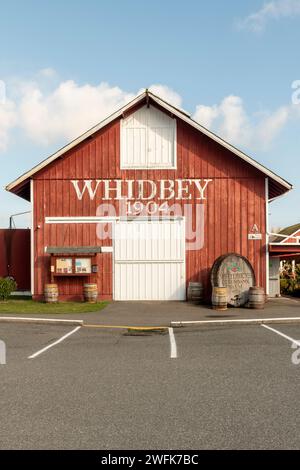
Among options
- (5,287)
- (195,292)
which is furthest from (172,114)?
(5,287)

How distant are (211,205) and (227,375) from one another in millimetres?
13730

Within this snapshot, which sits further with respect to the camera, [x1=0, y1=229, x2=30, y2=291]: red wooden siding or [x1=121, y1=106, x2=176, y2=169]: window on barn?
[x1=0, y1=229, x2=30, y2=291]: red wooden siding

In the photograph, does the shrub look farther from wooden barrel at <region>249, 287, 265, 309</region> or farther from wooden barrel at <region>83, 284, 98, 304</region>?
wooden barrel at <region>249, 287, 265, 309</region>

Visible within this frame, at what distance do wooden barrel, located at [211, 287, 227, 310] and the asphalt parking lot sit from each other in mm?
6452

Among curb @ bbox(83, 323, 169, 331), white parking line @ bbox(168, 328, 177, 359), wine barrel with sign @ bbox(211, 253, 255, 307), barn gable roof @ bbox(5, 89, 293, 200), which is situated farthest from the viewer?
barn gable roof @ bbox(5, 89, 293, 200)

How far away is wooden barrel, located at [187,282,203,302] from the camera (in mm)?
20391

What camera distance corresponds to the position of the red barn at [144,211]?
2091 cm

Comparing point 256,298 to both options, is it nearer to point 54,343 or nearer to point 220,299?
point 220,299

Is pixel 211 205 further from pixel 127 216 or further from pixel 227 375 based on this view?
pixel 227 375

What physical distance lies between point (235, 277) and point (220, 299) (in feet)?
4.56

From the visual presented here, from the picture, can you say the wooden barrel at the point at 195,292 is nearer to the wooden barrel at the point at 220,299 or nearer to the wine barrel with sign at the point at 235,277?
the wine barrel with sign at the point at 235,277

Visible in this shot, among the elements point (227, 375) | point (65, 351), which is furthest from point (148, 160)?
point (227, 375)

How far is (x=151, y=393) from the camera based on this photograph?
679 cm

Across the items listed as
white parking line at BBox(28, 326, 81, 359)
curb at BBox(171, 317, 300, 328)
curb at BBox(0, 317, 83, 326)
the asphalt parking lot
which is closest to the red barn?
curb at BBox(0, 317, 83, 326)
